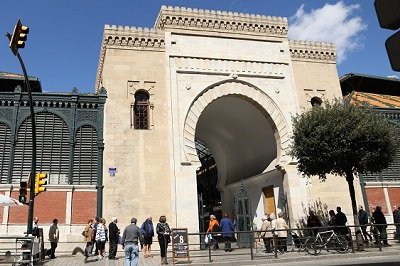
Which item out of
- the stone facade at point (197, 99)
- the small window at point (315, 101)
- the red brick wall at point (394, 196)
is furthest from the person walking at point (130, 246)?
the red brick wall at point (394, 196)

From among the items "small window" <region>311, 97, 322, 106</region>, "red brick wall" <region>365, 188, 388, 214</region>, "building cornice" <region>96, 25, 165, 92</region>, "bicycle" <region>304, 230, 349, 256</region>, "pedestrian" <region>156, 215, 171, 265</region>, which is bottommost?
"bicycle" <region>304, 230, 349, 256</region>

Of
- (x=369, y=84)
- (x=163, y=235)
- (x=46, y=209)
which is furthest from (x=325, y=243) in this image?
(x=369, y=84)

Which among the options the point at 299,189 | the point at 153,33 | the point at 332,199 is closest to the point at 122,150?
the point at 153,33

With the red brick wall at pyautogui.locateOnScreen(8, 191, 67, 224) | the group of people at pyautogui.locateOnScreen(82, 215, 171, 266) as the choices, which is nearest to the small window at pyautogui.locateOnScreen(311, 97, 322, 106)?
the group of people at pyautogui.locateOnScreen(82, 215, 171, 266)

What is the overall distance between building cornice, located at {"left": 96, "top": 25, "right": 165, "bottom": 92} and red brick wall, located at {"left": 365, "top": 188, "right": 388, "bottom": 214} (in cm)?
1295

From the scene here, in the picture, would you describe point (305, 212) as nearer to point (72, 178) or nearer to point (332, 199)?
point (332, 199)

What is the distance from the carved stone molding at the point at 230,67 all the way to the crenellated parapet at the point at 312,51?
4.87ft

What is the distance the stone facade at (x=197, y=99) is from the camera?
16531mm

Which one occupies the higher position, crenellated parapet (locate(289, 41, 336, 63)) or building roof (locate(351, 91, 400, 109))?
crenellated parapet (locate(289, 41, 336, 63))

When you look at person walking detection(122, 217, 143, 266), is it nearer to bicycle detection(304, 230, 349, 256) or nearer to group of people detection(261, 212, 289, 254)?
group of people detection(261, 212, 289, 254)

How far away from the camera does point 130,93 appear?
17688 millimetres

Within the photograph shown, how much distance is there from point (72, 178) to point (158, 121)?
4.57 m

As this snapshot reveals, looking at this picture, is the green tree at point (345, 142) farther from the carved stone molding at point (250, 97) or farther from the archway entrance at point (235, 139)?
the archway entrance at point (235, 139)

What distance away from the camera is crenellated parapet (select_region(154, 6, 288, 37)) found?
62.1 ft
